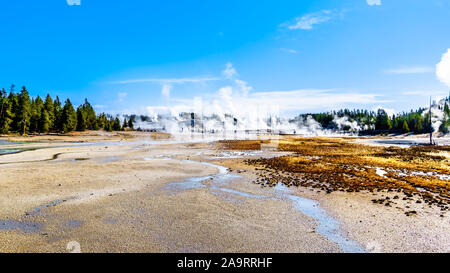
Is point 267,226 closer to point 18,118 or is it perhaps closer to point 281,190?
point 281,190

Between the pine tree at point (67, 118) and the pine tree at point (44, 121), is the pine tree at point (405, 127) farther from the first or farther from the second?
the pine tree at point (44, 121)

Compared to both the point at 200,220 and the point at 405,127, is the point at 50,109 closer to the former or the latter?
the point at 200,220

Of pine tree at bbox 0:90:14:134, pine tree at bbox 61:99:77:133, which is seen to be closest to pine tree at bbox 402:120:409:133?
pine tree at bbox 61:99:77:133

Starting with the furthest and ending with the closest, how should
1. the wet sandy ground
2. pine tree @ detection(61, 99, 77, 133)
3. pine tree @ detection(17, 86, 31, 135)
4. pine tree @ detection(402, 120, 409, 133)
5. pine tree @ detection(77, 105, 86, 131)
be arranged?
pine tree @ detection(402, 120, 409, 133)
pine tree @ detection(77, 105, 86, 131)
pine tree @ detection(61, 99, 77, 133)
pine tree @ detection(17, 86, 31, 135)
the wet sandy ground

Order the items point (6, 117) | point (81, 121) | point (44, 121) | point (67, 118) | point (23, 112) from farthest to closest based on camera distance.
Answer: point (81, 121) < point (67, 118) < point (44, 121) < point (23, 112) < point (6, 117)

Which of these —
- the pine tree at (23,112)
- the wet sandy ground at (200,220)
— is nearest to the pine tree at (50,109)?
the pine tree at (23,112)

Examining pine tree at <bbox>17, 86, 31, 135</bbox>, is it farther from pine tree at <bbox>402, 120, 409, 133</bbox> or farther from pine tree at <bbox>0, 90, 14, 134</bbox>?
pine tree at <bbox>402, 120, 409, 133</bbox>

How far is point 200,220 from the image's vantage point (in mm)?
10766

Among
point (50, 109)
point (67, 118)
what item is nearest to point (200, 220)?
point (67, 118)

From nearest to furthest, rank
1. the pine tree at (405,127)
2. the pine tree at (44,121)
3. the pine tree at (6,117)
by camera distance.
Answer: the pine tree at (6,117), the pine tree at (44,121), the pine tree at (405,127)

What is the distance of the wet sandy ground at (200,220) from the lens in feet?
27.4

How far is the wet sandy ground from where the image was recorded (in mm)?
8359

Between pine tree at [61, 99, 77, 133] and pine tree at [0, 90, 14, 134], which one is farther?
pine tree at [61, 99, 77, 133]

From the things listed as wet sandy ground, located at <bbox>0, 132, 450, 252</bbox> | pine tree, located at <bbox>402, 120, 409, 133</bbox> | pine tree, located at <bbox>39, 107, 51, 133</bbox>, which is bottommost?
wet sandy ground, located at <bbox>0, 132, 450, 252</bbox>
